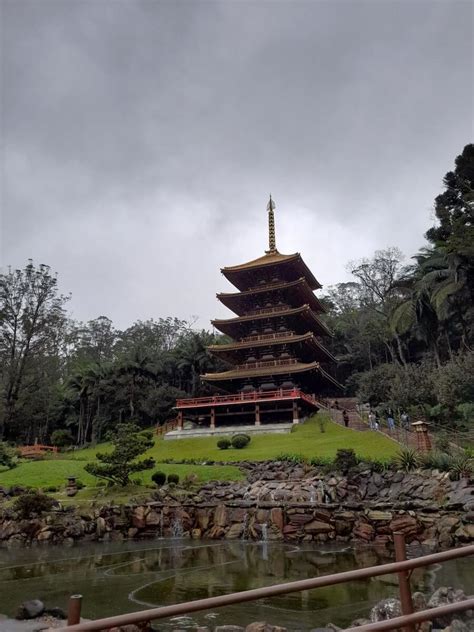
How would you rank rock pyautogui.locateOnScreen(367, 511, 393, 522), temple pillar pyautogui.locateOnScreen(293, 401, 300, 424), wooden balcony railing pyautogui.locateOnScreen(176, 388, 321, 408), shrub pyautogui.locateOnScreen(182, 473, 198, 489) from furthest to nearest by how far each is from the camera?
1. wooden balcony railing pyautogui.locateOnScreen(176, 388, 321, 408)
2. temple pillar pyautogui.locateOnScreen(293, 401, 300, 424)
3. shrub pyautogui.locateOnScreen(182, 473, 198, 489)
4. rock pyautogui.locateOnScreen(367, 511, 393, 522)

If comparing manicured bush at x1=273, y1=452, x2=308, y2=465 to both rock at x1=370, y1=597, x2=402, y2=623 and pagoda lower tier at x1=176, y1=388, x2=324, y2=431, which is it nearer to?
pagoda lower tier at x1=176, y1=388, x2=324, y2=431

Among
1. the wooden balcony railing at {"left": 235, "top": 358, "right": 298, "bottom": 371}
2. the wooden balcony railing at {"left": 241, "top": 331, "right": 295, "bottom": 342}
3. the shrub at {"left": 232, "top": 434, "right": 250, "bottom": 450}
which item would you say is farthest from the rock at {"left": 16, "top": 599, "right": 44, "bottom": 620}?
the wooden balcony railing at {"left": 241, "top": 331, "right": 295, "bottom": 342}

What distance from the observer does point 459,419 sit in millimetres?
26828

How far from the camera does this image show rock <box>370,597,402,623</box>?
6508 mm

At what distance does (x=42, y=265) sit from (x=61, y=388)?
17.3 m

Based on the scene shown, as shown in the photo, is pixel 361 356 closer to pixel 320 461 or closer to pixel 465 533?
pixel 320 461

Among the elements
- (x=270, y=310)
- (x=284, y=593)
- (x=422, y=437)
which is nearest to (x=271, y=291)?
(x=270, y=310)

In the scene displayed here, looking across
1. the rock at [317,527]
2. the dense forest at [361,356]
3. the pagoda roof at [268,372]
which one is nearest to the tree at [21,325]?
the dense forest at [361,356]

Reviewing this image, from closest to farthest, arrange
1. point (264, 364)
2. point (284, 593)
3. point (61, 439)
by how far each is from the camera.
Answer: point (284, 593)
point (264, 364)
point (61, 439)

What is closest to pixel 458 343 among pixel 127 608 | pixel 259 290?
pixel 259 290

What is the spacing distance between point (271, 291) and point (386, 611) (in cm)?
3364

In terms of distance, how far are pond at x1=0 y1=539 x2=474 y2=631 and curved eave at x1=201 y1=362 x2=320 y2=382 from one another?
66.3 feet

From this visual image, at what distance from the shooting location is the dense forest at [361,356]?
31.7 meters

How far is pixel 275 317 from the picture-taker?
38.5 m
